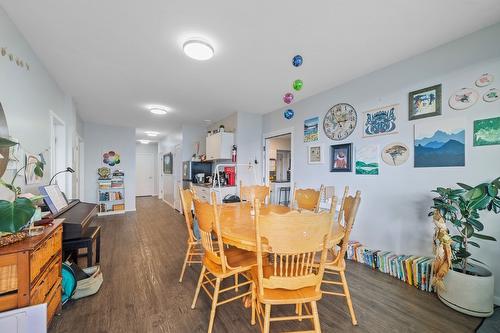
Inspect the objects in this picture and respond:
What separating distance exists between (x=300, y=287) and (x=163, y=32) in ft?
7.83

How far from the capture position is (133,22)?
1.79 m

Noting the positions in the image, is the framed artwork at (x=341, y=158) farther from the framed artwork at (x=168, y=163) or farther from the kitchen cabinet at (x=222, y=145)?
the framed artwork at (x=168, y=163)

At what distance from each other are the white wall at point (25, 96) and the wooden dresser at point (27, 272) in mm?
560

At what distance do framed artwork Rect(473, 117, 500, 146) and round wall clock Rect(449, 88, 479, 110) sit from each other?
193mm

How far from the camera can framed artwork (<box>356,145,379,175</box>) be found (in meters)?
2.70

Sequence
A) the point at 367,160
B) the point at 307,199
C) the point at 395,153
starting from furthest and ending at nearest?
the point at 367,160
the point at 307,199
the point at 395,153

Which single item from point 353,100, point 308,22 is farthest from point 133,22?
point 353,100

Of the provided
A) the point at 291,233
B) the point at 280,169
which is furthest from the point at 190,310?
the point at 280,169

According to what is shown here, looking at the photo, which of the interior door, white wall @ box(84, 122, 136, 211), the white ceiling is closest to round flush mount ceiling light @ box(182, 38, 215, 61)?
the white ceiling

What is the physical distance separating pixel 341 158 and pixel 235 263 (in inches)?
88.3

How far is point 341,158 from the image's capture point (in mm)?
3100

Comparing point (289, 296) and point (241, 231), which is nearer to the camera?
point (289, 296)

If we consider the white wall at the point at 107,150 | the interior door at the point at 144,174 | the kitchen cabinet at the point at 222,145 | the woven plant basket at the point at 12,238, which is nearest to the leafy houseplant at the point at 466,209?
the woven plant basket at the point at 12,238

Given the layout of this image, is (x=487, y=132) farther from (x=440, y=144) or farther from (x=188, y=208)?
(x=188, y=208)
